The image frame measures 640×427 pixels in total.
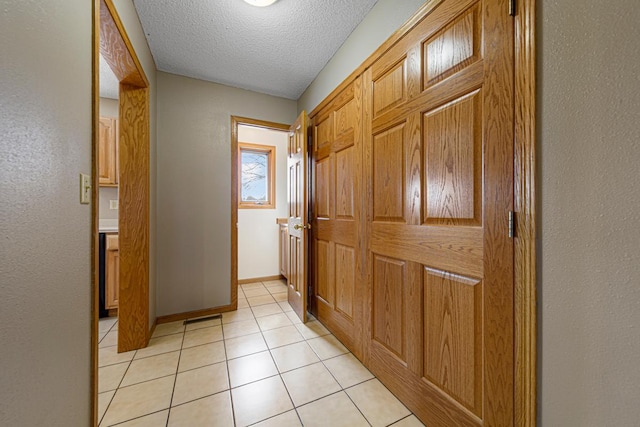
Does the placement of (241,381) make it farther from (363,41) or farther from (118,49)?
(363,41)

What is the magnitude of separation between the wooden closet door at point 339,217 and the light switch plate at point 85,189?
4.79 feet

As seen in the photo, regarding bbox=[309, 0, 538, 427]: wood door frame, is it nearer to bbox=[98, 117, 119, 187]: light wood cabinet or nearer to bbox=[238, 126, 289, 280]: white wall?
bbox=[238, 126, 289, 280]: white wall

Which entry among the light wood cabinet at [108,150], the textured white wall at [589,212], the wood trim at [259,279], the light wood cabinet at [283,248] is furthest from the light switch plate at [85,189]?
the wood trim at [259,279]

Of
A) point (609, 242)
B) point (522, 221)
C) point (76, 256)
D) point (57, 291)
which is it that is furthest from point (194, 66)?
point (609, 242)

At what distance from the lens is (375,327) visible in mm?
1600

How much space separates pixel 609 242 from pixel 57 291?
1.74m

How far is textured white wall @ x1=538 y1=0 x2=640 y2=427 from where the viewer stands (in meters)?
0.65

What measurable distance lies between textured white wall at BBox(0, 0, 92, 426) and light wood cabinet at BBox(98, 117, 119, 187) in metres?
2.15

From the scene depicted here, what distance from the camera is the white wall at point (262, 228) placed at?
12.1 feet

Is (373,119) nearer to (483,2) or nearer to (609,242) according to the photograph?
(483,2)

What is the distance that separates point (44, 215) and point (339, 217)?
1.64m

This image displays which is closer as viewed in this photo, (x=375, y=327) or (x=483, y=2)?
(x=483, y=2)

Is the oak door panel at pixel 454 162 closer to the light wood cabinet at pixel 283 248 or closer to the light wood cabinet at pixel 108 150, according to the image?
the light wood cabinet at pixel 283 248

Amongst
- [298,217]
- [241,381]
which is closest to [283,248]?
[298,217]
